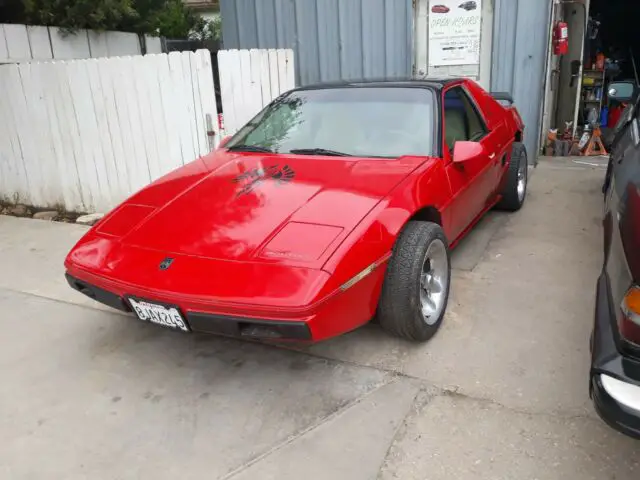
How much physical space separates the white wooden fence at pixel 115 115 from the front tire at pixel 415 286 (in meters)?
3.18

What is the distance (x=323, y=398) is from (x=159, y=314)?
0.93 m

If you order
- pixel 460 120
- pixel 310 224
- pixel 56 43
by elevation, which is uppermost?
pixel 56 43

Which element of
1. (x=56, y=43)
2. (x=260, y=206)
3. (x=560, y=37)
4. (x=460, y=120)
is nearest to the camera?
(x=260, y=206)

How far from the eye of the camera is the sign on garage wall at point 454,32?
278 inches

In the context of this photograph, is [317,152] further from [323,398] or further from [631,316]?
[631,316]

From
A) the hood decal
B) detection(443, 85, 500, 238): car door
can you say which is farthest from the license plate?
detection(443, 85, 500, 238): car door

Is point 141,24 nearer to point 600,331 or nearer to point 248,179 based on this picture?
point 248,179

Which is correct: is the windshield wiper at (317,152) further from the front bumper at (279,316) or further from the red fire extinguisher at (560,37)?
the red fire extinguisher at (560,37)

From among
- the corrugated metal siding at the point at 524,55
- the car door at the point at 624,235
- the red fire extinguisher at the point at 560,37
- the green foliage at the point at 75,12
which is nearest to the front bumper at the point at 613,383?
the car door at the point at 624,235

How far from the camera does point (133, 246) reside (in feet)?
9.48

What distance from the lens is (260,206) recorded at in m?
3.03

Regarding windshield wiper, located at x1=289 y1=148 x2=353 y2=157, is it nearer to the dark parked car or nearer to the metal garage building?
the dark parked car

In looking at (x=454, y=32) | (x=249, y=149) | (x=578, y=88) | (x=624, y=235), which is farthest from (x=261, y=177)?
(x=578, y=88)

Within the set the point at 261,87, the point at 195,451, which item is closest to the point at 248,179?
the point at 195,451
